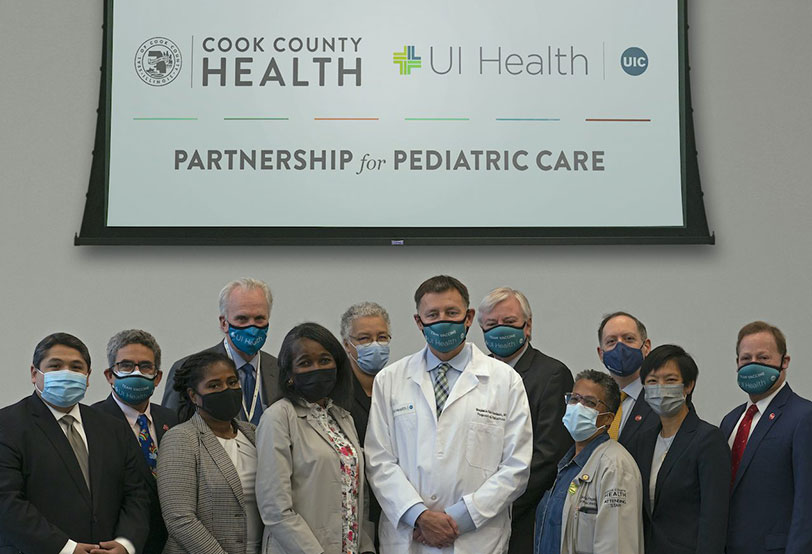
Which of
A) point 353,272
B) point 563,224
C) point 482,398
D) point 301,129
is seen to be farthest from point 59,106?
point 482,398

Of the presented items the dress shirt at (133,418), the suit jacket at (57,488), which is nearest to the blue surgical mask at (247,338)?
the dress shirt at (133,418)

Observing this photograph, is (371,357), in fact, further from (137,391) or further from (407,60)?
(407,60)

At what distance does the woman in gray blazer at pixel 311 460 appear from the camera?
3357 millimetres

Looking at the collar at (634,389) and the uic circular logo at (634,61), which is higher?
the uic circular logo at (634,61)

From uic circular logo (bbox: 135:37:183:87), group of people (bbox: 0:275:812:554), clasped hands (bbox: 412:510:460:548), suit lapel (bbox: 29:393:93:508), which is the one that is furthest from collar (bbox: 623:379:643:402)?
uic circular logo (bbox: 135:37:183:87)

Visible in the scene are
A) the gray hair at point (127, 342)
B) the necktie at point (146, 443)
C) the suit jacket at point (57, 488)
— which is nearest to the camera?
the suit jacket at point (57, 488)

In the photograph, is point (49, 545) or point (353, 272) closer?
point (49, 545)

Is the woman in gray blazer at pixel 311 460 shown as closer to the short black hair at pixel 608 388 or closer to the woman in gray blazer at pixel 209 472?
the woman in gray blazer at pixel 209 472

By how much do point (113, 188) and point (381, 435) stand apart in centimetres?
259

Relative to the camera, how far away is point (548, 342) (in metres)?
5.57

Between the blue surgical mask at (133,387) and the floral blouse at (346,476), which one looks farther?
the blue surgical mask at (133,387)

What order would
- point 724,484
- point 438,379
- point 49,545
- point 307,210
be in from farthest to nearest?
1. point 307,210
2. point 438,379
3. point 724,484
4. point 49,545

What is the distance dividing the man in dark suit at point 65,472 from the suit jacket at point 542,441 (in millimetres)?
1369

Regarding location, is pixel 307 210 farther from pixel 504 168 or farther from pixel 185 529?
pixel 185 529
